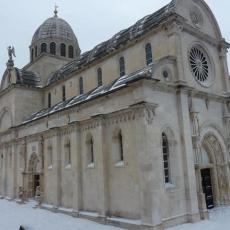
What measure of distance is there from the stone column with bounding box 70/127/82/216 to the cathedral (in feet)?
0.21

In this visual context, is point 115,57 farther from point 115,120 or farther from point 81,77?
point 115,120

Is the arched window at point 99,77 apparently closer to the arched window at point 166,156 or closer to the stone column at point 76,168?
the stone column at point 76,168

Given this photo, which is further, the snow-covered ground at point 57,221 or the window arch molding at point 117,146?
the window arch molding at point 117,146

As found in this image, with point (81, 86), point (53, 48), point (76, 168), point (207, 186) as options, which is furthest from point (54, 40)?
point (207, 186)

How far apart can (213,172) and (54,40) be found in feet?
79.4

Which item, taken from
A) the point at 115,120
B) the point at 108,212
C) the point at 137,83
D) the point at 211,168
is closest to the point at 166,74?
the point at 137,83

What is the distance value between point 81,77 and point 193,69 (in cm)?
993

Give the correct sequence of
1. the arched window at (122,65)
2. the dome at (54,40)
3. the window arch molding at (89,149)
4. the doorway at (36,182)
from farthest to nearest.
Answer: the dome at (54,40), the doorway at (36,182), the arched window at (122,65), the window arch molding at (89,149)

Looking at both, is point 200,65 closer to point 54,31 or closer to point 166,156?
point 166,156

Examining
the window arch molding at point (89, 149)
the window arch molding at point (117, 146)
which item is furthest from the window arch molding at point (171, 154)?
the window arch molding at point (89, 149)

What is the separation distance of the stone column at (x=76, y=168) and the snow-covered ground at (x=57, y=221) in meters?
0.90

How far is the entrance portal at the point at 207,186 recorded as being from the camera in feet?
59.8

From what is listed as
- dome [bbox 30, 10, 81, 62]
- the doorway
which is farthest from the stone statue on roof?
the doorway

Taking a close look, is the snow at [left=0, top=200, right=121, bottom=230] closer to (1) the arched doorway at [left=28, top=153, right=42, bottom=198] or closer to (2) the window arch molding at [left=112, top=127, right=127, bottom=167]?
(1) the arched doorway at [left=28, top=153, right=42, bottom=198]
